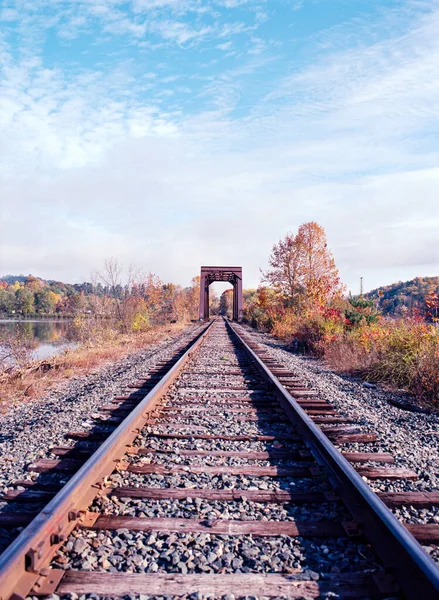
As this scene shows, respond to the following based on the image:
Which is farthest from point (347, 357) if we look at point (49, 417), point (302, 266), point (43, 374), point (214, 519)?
point (302, 266)

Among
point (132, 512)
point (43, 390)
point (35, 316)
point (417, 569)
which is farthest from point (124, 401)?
point (35, 316)

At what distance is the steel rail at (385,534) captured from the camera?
1715 mm

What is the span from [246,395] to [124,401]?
1.58m

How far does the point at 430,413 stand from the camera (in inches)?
207

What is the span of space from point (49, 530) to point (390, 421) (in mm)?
3800

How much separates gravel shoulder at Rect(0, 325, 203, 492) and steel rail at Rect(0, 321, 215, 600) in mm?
607

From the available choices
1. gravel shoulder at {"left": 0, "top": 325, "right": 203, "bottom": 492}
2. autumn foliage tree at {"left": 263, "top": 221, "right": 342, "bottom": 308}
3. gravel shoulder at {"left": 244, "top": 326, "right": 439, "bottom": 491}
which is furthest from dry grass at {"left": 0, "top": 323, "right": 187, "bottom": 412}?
autumn foliage tree at {"left": 263, "top": 221, "right": 342, "bottom": 308}

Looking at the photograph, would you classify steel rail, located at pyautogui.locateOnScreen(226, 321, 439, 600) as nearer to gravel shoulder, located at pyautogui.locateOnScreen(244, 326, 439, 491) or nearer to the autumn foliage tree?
gravel shoulder, located at pyautogui.locateOnScreen(244, 326, 439, 491)

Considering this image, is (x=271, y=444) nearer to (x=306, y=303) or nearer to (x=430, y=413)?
(x=430, y=413)

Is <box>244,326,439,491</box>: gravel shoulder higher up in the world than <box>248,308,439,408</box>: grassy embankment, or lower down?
lower down

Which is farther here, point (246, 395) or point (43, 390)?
point (43, 390)

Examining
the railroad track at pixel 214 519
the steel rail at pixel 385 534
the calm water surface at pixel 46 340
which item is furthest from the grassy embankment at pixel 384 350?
the calm water surface at pixel 46 340

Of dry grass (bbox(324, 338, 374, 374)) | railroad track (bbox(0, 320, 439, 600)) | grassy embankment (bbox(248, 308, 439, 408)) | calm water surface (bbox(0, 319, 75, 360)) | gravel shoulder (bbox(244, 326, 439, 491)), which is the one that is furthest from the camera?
calm water surface (bbox(0, 319, 75, 360))

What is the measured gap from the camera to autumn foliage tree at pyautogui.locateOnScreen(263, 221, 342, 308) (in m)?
23.0
